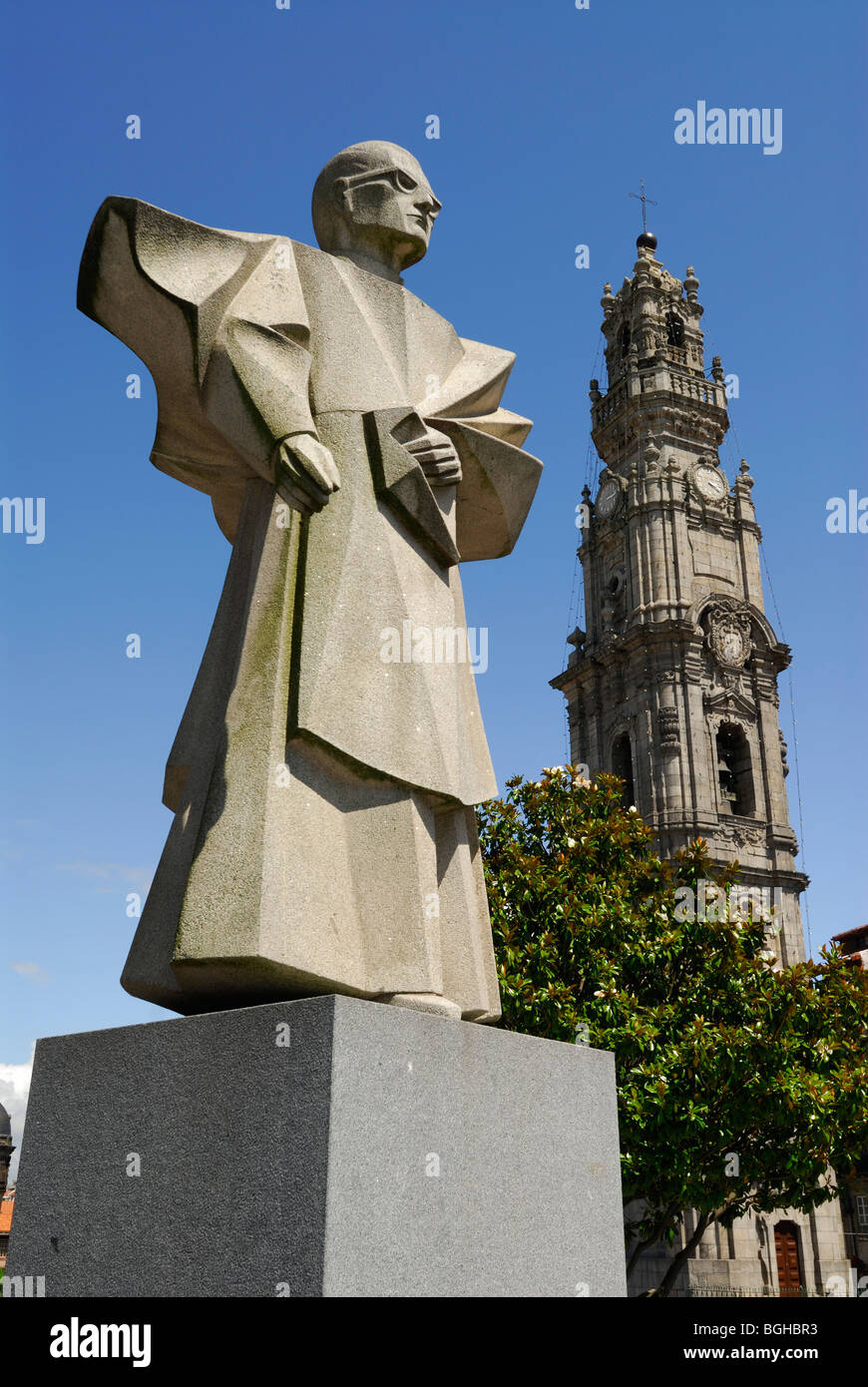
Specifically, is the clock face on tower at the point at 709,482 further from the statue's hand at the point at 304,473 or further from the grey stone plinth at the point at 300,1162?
the grey stone plinth at the point at 300,1162

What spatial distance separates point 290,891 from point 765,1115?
17.3 metres

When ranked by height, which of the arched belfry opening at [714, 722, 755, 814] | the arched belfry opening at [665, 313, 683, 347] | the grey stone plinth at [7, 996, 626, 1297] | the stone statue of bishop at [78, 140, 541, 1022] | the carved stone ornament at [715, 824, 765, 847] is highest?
the arched belfry opening at [665, 313, 683, 347]

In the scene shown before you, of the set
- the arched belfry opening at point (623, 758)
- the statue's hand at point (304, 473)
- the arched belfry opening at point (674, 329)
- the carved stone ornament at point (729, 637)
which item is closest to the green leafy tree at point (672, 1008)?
the statue's hand at point (304, 473)

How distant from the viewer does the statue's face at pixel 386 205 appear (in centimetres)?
529

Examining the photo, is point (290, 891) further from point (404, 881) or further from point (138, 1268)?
point (138, 1268)

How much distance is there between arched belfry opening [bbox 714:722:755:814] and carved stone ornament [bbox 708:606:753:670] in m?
2.66

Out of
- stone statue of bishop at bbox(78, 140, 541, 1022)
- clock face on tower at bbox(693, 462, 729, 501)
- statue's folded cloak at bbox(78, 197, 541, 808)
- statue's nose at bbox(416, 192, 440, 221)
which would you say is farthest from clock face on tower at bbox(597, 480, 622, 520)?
statue's folded cloak at bbox(78, 197, 541, 808)

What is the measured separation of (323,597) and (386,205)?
197 cm

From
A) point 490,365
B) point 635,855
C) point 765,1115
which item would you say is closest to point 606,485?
point 635,855

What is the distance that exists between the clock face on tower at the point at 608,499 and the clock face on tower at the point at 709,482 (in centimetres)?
327

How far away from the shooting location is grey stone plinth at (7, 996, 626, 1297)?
3480 millimetres

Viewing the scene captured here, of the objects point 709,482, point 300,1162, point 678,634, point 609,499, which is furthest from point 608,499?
point 300,1162

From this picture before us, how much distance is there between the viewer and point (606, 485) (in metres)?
51.9

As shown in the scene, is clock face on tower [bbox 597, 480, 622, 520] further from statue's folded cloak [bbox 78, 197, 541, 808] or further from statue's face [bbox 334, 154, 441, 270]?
statue's folded cloak [bbox 78, 197, 541, 808]
